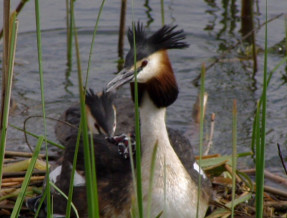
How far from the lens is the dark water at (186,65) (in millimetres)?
6281

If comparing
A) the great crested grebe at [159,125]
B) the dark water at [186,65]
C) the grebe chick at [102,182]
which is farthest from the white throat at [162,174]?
the dark water at [186,65]

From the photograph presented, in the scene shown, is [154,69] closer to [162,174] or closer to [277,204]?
[162,174]

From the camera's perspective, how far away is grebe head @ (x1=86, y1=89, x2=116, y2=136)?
5.29 metres

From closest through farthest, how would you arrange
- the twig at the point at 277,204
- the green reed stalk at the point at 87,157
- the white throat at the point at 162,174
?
the green reed stalk at the point at 87,157 < the white throat at the point at 162,174 < the twig at the point at 277,204

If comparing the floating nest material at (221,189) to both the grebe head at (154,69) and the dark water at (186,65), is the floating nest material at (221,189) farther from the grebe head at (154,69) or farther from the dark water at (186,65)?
the dark water at (186,65)

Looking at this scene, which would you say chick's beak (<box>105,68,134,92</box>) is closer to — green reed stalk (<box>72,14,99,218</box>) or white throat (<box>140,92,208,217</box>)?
white throat (<box>140,92,208,217</box>)

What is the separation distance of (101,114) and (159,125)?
1573mm

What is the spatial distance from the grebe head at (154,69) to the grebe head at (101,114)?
1427 mm

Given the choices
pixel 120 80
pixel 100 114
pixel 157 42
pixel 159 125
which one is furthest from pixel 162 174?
pixel 100 114

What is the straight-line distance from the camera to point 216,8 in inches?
350

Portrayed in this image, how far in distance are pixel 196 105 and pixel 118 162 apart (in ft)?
Answer: 8.44

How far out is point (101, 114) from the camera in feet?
17.4

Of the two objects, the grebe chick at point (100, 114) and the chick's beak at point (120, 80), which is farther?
the grebe chick at point (100, 114)

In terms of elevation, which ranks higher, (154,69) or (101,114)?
(154,69)
